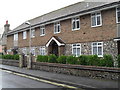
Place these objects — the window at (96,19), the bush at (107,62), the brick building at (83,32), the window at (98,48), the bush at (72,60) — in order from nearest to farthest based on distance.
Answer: the bush at (107,62) → the bush at (72,60) → the brick building at (83,32) → the window at (98,48) → the window at (96,19)

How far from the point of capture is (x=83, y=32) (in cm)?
2002

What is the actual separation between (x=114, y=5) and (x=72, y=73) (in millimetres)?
7059

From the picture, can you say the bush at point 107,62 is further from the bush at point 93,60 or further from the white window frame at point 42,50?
the white window frame at point 42,50

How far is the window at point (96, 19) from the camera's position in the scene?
18355 mm

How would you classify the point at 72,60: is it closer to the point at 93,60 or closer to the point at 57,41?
the point at 93,60

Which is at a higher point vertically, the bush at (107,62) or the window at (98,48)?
the window at (98,48)

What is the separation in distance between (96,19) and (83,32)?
85.6 inches

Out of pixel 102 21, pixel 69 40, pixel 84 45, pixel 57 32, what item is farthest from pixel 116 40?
pixel 57 32

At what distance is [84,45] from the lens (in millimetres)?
19844

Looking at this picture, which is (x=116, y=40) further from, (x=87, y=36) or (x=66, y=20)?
(x=66, y=20)

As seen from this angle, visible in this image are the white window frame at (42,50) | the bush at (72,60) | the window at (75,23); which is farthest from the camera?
the white window frame at (42,50)

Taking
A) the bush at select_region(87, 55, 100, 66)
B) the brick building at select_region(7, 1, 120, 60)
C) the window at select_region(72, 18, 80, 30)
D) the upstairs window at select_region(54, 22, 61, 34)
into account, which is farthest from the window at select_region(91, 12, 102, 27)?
the upstairs window at select_region(54, 22, 61, 34)

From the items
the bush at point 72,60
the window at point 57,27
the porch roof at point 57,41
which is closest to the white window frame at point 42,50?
the porch roof at point 57,41

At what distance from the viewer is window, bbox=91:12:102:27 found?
18355 millimetres
